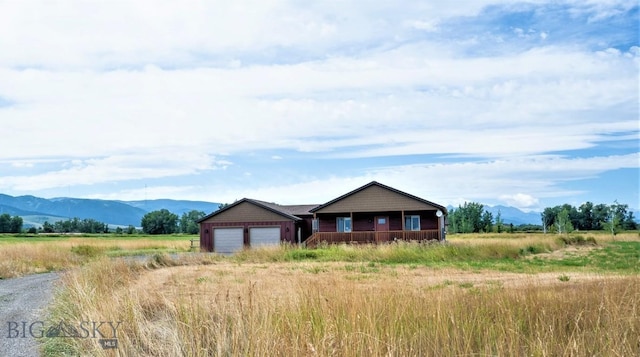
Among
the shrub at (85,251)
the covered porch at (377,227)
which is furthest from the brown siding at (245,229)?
the shrub at (85,251)

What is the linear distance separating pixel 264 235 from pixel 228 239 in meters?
2.75

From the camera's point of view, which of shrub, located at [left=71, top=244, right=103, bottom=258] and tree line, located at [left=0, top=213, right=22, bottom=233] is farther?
tree line, located at [left=0, top=213, right=22, bottom=233]

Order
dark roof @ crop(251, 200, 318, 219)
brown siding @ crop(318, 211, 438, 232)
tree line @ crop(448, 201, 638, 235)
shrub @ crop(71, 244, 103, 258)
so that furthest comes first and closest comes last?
tree line @ crop(448, 201, 638, 235), dark roof @ crop(251, 200, 318, 219), brown siding @ crop(318, 211, 438, 232), shrub @ crop(71, 244, 103, 258)

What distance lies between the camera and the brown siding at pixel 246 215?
4072cm

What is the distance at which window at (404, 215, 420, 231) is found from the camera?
39000mm

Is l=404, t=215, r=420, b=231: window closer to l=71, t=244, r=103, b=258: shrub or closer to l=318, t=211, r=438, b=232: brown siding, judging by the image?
l=318, t=211, r=438, b=232: brown siding

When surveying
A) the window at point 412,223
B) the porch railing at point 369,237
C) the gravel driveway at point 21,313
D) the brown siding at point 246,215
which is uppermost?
the brown siding at point 246,215

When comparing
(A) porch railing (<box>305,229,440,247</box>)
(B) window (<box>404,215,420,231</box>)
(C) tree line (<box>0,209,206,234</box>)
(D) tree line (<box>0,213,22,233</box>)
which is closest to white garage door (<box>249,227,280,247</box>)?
(A) porch railing (<box>305,229,440,247</box>)

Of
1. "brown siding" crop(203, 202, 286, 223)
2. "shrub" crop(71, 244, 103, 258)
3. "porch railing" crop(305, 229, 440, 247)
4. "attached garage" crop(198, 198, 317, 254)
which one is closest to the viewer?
"shrub" crop(71, 244, 103, 258)

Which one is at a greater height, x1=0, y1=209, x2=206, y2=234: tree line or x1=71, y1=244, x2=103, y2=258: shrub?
x1=0, y1=209, x2=206, y2=234: tree line

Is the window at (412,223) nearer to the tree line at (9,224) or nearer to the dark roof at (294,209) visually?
the dark roof at (294,209)

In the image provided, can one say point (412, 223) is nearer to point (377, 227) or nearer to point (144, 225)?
point (377, 227)

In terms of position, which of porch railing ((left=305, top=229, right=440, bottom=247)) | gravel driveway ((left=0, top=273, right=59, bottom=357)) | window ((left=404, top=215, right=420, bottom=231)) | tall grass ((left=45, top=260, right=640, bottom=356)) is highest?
window ((left=404, top=215, right=420, bottom=231))

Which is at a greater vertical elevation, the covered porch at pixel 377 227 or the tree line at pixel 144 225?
the tree line at pixel 144 225
